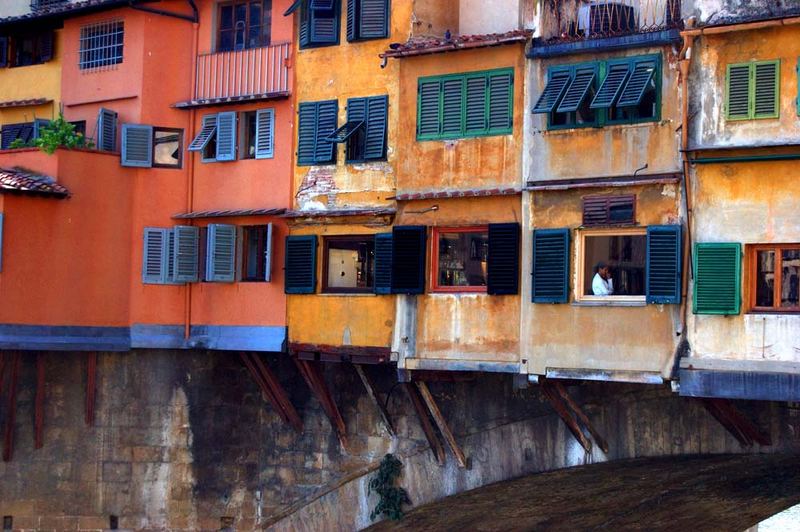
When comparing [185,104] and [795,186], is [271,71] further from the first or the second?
[795,186]

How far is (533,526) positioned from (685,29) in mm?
8910

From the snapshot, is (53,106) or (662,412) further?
(53,106)

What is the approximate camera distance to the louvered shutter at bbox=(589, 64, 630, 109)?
2083cm

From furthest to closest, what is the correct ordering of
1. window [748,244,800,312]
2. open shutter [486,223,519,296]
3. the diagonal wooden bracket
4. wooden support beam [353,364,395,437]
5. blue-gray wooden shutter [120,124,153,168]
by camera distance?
1. blue-gray wooden shutter [120,124,153,168]
2. wooden support beam [353,364,395,437]
3. open shutter [486,223,519,296]
4. the diagonal wooden bracket
5. window [748,244,800,312]

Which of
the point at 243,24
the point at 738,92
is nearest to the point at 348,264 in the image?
the point at 243,24

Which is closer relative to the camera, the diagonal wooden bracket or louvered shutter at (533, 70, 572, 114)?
the diagonal wooden bracket

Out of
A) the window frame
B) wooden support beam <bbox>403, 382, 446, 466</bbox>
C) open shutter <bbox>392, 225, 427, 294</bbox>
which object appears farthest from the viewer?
wooden support beam <bbox>403, 382, 446, 466</bbox>

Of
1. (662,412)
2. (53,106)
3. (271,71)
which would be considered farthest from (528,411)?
(53,106)

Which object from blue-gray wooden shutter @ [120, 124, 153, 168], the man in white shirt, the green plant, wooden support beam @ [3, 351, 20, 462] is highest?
blue-gray wooden shutter @ [120, 124, 153, 168]

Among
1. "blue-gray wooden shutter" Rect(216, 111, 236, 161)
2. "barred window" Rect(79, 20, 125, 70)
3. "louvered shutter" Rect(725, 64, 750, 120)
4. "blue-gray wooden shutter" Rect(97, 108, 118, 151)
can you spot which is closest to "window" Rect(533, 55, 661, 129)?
"louvered shutter" Rect(725, 64, 750, 120)

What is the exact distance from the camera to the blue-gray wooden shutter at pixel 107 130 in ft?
87.4

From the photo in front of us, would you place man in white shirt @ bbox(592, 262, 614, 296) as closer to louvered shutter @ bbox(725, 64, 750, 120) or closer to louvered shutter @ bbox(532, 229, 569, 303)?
louvered shutter @ bbox(532, 229, 569, 303)

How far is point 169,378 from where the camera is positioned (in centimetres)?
2670

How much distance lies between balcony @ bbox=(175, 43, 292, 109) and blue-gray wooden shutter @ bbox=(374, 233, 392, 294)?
316 cm
